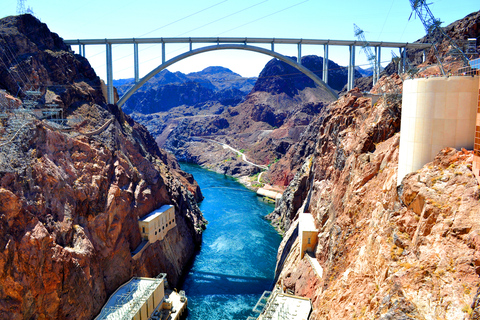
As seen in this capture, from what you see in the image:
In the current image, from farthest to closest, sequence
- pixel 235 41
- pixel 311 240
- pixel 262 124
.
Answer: pixel 262 124 → pixel 235 41 → pixel 311 240

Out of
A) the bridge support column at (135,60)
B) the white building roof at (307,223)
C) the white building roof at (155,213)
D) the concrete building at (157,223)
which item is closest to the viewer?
the white building roof at (307,223)

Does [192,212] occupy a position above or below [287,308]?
below

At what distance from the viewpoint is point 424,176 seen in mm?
13617

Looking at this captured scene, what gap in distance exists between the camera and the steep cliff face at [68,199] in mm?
21938

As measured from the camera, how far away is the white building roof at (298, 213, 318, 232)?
29028mm

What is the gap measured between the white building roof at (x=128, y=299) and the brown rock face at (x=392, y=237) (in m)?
11.0

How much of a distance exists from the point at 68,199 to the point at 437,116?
24819mm

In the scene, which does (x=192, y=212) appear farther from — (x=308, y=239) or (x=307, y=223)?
(x=308, y=239)

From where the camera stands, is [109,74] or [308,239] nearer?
[308,239]

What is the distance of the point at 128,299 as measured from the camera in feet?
87.3

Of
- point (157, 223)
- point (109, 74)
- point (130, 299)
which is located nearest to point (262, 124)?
point (109, 74)

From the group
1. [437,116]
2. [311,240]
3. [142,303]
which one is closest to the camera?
[437,116]

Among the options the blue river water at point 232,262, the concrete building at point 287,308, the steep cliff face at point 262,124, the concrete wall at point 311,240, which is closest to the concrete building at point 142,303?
the blue river water at point 232,262

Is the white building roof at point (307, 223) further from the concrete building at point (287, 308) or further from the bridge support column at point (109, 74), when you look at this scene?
the bridge support column at point (109, 74)
